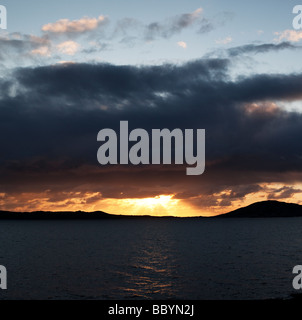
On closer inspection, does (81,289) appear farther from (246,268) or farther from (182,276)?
(246,268)

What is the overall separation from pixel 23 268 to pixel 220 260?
42242 mm

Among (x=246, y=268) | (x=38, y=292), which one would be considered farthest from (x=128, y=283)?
(x=246, y=268)

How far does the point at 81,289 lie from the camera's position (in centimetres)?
5278
